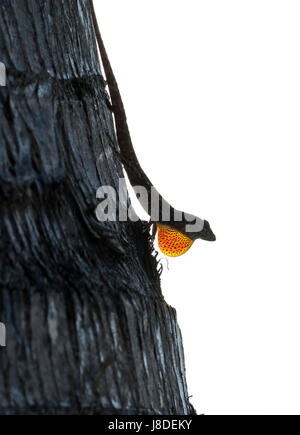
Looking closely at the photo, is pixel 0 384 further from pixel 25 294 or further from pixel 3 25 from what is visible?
pixel 3 25

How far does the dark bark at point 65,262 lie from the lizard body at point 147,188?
0.64 meters

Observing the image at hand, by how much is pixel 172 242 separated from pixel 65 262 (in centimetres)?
154

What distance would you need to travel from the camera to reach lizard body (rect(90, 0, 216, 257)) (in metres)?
3.15

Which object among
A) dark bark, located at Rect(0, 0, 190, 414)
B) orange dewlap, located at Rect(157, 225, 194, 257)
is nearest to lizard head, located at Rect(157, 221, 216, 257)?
orange dewlap, located at Rect(157, 225, 194, 257)

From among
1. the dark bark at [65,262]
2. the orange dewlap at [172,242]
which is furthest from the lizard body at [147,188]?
the dark bark at [65,262]

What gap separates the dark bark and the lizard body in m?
0.64

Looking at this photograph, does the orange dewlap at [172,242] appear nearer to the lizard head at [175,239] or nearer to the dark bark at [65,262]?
the lizard head at [175,239]

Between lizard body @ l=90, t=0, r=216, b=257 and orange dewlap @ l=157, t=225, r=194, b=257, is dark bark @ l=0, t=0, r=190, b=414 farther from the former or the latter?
orange dewlap @ l=157, t=225, r=194, b=257

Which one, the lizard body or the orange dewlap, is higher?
the lizard body

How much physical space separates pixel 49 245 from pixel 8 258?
0.13m

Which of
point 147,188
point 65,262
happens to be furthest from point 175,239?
point 65,262

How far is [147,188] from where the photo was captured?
3389mm

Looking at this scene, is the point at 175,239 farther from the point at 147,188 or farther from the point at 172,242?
the point at 147,188
